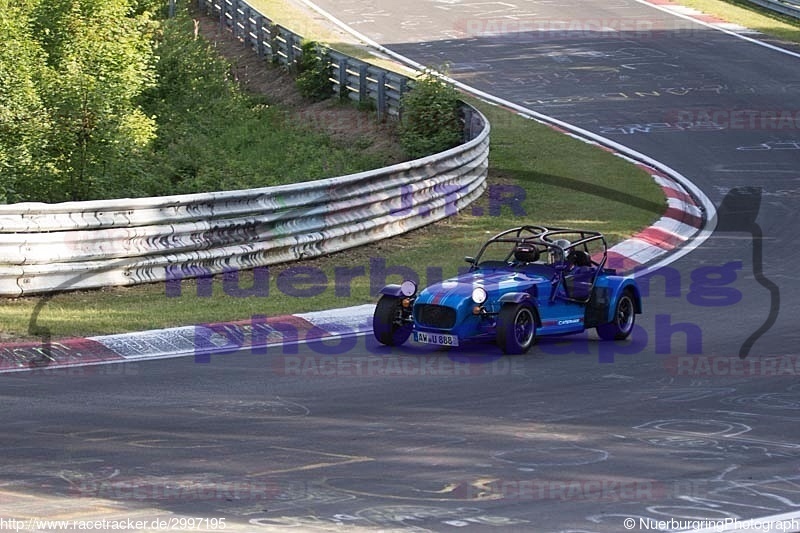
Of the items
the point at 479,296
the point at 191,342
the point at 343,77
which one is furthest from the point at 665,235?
the point at 343,77

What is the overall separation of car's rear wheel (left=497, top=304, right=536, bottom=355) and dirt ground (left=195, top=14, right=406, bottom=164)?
42.3ft

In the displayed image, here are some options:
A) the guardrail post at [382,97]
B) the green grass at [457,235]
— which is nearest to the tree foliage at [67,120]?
the guardrail post at [382,97]

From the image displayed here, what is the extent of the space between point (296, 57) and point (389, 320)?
21.3 metres

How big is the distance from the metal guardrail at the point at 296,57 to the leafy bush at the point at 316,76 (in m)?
0.15

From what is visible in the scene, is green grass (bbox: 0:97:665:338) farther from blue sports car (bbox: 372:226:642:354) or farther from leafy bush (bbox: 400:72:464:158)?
blue sports car (bbox: 372:226:642:354)

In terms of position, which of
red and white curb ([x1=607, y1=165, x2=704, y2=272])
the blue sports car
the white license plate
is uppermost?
red and white curb ([x1=607, y1=165, x2=704, y2=272])

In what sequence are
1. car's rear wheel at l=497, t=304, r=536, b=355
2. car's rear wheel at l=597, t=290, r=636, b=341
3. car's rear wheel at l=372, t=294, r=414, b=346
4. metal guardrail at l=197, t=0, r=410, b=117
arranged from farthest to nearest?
metal guardrail at l=197, t=0, r=410, b=117 < car's rear wheel at l=597, t=290, r=636, b=341 < car's rear wheel at l=372, t=294, r=414, b=346 < car's rear wheel at l=497, t=304, r=536, b=355

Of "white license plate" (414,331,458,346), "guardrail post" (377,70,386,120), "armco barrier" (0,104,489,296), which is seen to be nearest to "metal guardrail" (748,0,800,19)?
"guardrail post" (377,70,386,120)

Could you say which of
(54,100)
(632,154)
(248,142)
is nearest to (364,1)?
(248,142)

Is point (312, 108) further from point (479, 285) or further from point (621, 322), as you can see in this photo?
point (479, 285)

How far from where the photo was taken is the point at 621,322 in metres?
12.5

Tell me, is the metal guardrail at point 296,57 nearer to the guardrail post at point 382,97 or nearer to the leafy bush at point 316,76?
the guardrail post at point 382,97

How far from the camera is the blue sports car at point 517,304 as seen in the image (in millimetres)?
11391

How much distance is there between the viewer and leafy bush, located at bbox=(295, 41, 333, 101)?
2992cm
